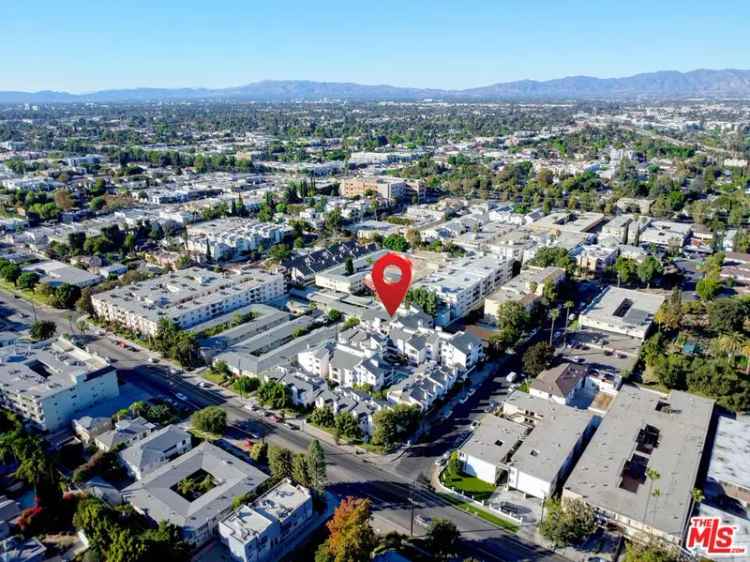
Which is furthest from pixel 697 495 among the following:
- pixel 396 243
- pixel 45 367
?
pixel 396 243

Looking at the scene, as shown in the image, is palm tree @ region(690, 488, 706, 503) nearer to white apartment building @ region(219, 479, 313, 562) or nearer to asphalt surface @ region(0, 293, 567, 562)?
asphalt surface @ region(0, 293, 567, 562)

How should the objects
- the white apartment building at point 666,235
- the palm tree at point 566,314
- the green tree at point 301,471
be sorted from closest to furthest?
the green tree at point 301,471 → the palm tree at point 566,314 → the white apartment building at point 666,235

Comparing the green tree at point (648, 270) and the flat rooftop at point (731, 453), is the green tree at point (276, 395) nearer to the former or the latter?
the flat rooftop at point (731, 453)

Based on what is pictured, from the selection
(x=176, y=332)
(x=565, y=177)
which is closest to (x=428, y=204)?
(x=565, y=177)

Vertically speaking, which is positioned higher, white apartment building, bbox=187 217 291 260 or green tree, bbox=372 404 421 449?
white apartment building, bbox=187 217 291 260

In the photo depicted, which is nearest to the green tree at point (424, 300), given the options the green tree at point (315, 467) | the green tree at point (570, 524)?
the green tree at point (315, 467)

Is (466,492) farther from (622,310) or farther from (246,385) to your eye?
(622,310)

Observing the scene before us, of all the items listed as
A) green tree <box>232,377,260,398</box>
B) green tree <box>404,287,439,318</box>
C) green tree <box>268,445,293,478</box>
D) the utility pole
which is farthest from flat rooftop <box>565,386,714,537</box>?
green tree <box>232,377,260,398</box>

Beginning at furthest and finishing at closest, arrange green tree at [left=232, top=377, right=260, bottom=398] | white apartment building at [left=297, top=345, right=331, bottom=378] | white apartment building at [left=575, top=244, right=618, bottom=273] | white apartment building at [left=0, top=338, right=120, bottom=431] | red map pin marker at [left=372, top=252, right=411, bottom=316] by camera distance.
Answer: white apartment building at [left=575, top=244, right=618, bottom=273] → red map pin marker at [left=372, top=252, right=411, bottom=316] → white apartment building at [left=297, top=345, right=331, bottom=378] → green tree at [left=232, top=377, right=260, bottom=398] → white apartment building at [left=0, top=338, right=120, bottom=431]
